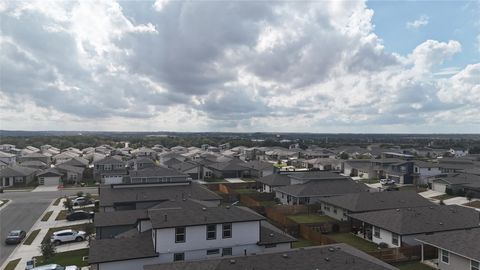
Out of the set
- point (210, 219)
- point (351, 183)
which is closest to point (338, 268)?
point (210, 219)

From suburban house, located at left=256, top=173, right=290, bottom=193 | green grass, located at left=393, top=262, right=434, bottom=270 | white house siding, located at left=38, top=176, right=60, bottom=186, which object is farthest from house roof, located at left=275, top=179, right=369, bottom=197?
white house siding, located at left=38, top=176, right=60, bottom=186

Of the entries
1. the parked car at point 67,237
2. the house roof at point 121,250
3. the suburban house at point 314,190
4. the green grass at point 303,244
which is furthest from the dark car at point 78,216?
the suburban house at point 314,190

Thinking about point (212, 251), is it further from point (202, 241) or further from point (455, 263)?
point (455, 263)

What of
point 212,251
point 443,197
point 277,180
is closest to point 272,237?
point 212,251

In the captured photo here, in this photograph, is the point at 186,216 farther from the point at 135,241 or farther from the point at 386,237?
the point at 386,237

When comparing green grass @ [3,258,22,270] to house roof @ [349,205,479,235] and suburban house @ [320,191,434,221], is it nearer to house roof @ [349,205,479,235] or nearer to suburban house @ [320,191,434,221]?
house roof @ [349,205,479,235]

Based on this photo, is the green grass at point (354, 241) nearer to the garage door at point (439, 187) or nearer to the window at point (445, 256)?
the window at point (445, 256)
